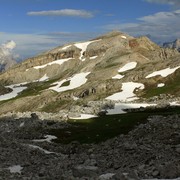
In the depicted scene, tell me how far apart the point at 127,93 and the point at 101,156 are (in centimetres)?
8220

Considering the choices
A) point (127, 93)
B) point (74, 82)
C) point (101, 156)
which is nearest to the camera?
point (101, 156)

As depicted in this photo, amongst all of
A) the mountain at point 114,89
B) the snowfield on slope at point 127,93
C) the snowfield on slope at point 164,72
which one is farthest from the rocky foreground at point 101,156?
the snowfield on slope at point 164,72

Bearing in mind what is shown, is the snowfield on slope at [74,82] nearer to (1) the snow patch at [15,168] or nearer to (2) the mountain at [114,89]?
(2) the mountain at [114,89]

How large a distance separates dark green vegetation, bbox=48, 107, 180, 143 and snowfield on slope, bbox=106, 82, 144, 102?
41.0 m

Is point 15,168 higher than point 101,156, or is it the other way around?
point 15,168

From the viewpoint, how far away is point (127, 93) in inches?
5074

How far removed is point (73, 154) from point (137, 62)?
4928 inches

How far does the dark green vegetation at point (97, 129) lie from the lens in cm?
6488

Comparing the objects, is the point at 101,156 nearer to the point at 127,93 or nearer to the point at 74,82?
the point at 127,93

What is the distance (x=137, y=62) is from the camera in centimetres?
17500

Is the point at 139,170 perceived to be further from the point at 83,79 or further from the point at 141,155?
the point at 83,79

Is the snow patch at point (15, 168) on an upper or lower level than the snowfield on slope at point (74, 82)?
lower

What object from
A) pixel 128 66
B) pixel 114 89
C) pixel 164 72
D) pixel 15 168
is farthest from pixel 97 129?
pixel 128 66

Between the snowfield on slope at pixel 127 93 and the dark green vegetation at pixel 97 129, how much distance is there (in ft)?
135
